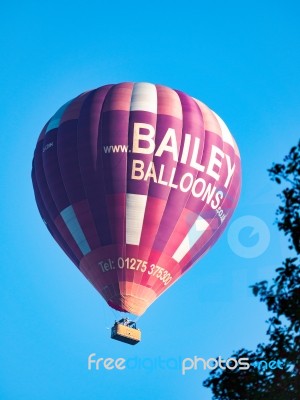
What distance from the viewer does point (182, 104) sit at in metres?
43.2

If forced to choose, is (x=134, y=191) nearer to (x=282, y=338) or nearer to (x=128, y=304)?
(x=128, y=304)

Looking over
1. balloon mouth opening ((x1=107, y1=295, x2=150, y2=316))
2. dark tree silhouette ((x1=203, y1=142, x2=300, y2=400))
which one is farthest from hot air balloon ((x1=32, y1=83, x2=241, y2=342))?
dark tree silhouette ((x1=203, y1=142, x2=300, y2=400))

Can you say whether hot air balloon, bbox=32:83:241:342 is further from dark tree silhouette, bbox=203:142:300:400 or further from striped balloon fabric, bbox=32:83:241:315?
dark tree silhouette, bbox=203:142:300:400

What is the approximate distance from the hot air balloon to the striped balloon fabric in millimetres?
41

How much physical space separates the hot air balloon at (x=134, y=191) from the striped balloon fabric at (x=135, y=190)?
4 centimetres

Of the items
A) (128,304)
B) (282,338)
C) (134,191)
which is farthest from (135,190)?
(282,338)

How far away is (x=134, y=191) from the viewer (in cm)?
4066

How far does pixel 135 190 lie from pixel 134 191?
0.19 ft

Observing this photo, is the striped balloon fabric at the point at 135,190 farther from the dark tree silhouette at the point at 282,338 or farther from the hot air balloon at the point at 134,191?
the dark tree silhouette at the point at 282,338

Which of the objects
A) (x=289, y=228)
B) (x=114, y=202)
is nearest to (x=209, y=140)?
(x=114, y=202)

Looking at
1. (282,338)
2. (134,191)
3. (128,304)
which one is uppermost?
(134,191)

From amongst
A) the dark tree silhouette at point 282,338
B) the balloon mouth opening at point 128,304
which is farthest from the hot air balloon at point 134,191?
the dark tree silhouette at point 282,338

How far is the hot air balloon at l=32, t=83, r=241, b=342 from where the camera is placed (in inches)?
1585

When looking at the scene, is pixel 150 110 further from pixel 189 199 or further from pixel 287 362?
pixel 287 362
